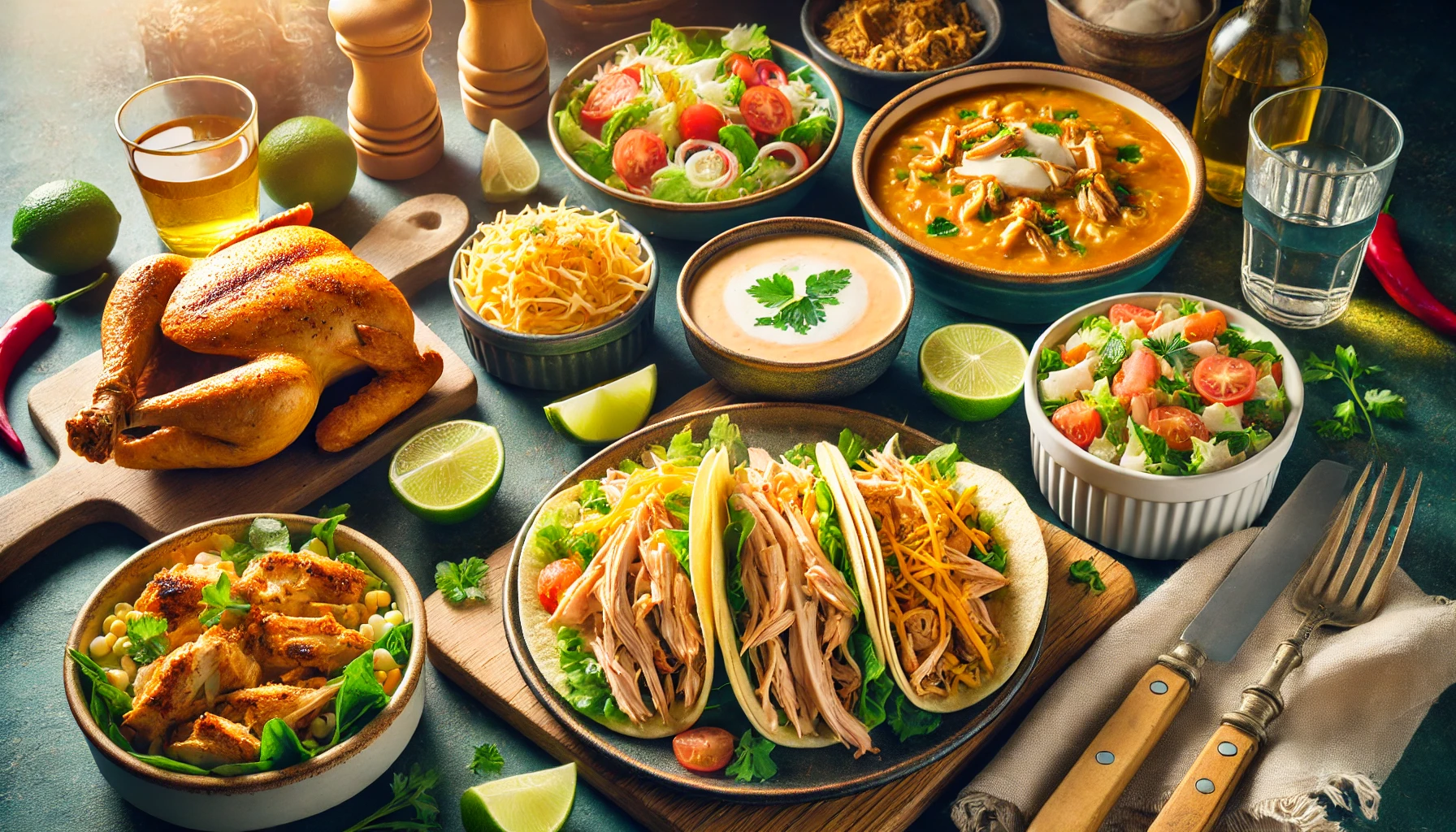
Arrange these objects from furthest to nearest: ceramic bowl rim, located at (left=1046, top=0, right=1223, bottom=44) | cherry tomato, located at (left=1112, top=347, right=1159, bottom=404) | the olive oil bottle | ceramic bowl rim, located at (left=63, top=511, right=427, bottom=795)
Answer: ceramic bowl rim, located at (left=1046, top=0, right=1223, bottom=44)
the olive oil bottle
cherry tomato, located at (left=1112, top=347, right=1159, bottom=404)
ceramic bowl rim, located at (left=63, top=511, right=427, bottom=795)

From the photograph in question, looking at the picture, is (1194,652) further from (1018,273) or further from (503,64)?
(503,64)

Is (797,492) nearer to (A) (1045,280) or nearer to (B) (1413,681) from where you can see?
(A) (1045,280)

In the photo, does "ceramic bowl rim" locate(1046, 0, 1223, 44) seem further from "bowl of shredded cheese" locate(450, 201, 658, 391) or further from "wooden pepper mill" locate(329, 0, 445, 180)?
"wooden pepper mill" locate(329, 0, 445, 180)

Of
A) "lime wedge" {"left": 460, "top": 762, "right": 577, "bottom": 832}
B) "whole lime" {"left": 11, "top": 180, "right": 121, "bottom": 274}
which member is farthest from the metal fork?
"whole lime" {"left": 11, "top": 180, "right": 121, "bottom": 274}

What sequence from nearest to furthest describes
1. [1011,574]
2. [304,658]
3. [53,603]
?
1. [304,658]
2. [1011,574]
3. [53,603]

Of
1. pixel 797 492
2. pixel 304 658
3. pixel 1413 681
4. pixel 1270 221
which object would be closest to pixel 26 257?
pixel 304 658

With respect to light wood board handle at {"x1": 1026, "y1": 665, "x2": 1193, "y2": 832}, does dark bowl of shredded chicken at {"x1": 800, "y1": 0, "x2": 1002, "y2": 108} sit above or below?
above

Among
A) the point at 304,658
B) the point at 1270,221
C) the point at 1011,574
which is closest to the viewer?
the point at 304,658

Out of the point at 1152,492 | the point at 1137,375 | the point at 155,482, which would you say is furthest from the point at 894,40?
the point at 155,482
